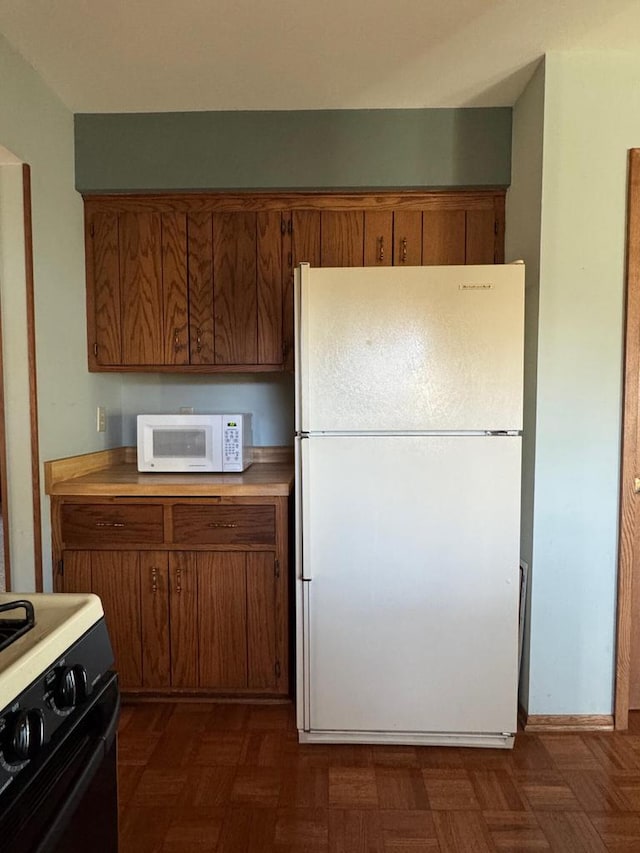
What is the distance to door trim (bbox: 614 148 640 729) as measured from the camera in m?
1.89

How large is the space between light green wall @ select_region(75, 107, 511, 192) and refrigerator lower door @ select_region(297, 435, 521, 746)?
120cm

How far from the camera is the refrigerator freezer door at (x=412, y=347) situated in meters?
1.75

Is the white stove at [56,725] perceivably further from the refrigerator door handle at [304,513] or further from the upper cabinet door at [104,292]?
the upper cabinet door at [104,292]

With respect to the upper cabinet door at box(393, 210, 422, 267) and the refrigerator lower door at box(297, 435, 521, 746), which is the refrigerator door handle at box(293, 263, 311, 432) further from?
the upper cabinet door at box(393, 210, 422, 267)

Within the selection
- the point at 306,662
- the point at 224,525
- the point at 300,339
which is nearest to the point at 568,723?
the point at 306,662

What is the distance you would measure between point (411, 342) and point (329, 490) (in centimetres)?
57

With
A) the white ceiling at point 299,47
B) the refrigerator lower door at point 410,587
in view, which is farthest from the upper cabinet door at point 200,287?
the refrigerator lower door at point 410,587

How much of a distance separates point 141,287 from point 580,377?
6.14 feet

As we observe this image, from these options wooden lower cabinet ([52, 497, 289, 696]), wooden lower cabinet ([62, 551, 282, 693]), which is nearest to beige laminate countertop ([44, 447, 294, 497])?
wooden lower cabinet ([52, 497, 289, 696])

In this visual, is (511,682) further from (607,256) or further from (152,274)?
(152,274)

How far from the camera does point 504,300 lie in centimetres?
175

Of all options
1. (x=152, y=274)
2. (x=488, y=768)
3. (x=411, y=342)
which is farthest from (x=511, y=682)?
(x=152, y=274)

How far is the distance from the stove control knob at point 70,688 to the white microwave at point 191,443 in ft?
4.81

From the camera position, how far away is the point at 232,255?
2.37 meters
